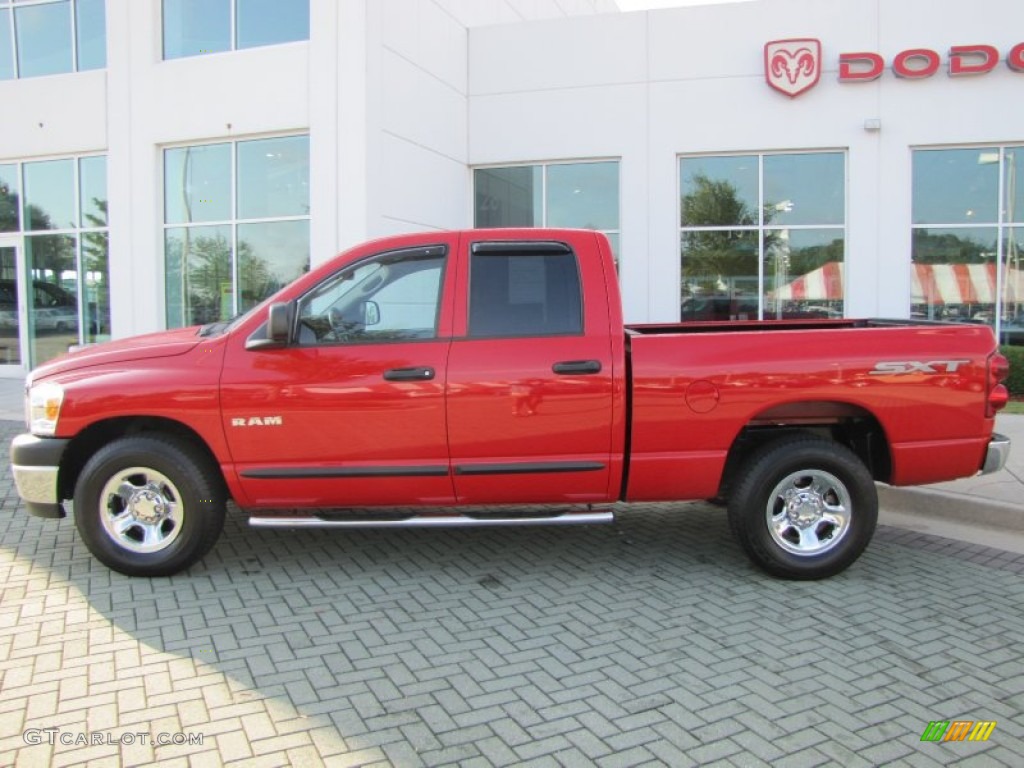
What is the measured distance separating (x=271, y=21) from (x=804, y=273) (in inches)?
362

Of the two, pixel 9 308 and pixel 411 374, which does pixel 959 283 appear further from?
pixel 9 308

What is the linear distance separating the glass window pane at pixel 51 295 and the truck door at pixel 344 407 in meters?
12.0

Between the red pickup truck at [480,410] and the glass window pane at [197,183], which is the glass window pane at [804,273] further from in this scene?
the glass window pane at [197,183]

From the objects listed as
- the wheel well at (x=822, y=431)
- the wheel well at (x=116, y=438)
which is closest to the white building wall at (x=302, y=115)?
the wheel well at (x=116, y=438)

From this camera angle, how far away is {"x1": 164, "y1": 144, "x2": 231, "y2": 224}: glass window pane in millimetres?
13062

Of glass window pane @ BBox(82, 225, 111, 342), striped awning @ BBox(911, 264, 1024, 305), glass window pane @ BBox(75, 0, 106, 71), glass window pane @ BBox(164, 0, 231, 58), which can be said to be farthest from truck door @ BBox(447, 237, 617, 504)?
glass window pane @ BBox(75, 0, 106, 71)

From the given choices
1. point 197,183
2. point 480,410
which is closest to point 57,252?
point 197,183

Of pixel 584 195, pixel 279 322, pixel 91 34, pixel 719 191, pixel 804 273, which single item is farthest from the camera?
pixel 91 34

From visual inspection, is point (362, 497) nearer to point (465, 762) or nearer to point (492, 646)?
point (492, 646)

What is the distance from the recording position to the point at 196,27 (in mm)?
13180

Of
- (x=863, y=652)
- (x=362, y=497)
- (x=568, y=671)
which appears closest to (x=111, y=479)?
(x=362, y=497)

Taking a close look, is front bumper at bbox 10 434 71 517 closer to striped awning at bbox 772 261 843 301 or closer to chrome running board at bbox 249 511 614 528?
chrome running board at bbox 249 511 614 528

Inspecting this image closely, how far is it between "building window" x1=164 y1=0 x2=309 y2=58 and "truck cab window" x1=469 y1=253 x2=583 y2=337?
8.99 meters

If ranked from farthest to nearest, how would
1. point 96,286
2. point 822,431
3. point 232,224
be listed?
point 96,286
point 232,224
point 822,431
